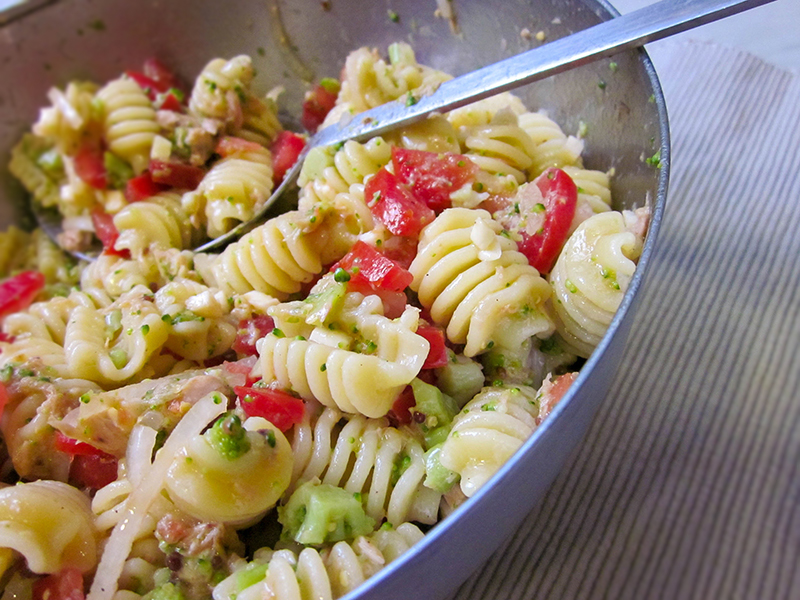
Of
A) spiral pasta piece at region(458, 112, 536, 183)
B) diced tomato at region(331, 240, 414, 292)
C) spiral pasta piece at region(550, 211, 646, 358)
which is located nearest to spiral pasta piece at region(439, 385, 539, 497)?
spiral pasta piece at region(550, 211, 646, 358)

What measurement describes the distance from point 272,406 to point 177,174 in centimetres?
139

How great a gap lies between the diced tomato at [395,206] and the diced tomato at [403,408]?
1.54ft

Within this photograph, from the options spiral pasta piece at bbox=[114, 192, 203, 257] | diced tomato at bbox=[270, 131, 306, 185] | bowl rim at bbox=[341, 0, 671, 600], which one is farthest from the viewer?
diced tomato at bbox=[270, 131, 306, 185]

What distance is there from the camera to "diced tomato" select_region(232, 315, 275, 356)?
1.92 metres

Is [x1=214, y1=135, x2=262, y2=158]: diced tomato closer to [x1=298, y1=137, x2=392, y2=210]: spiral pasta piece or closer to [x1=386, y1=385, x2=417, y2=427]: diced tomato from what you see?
[x1=298, y1=137, x2=392, y2=210]: spiral pasta piece

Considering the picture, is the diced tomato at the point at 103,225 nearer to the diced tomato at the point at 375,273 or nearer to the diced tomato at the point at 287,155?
the diced tomato at the point at 287,155

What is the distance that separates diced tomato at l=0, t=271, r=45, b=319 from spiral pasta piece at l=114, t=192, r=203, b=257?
676mm

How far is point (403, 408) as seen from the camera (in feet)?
5.44

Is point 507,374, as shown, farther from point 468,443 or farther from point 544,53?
point 544,53

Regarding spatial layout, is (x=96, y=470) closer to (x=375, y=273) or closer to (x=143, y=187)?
(x=375, y=273)

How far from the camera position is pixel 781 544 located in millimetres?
1635

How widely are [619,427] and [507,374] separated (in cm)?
46

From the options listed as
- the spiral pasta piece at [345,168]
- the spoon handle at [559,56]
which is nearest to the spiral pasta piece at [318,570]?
the spiral pasta piece at [345,168]

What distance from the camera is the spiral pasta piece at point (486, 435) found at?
1376mm
